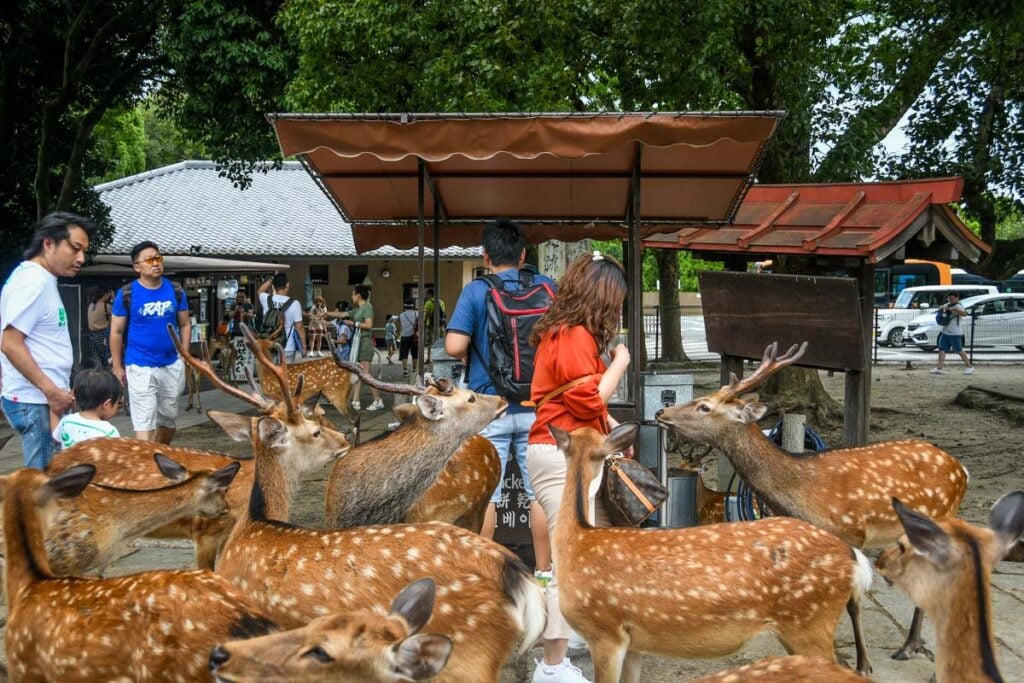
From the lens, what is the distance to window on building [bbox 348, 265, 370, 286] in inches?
1075

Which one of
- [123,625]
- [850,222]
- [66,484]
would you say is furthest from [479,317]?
[850,222]

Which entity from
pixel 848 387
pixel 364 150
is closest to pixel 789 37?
pixel 848 387

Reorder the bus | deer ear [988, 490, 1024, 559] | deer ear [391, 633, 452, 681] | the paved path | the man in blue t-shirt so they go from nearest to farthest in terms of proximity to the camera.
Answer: deer ear [391, 633, 452, 681] → deer ear [988, 490, 1024, 559] → the paved path → the man in blue t-shirt → the bus

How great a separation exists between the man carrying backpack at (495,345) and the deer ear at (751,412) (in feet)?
3.68

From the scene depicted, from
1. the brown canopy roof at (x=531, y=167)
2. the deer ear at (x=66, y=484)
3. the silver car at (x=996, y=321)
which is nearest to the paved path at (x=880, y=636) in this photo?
the deer ear at (x=66, y=484)

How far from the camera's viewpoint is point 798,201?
28.8ft

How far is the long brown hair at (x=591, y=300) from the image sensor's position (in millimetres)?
4059

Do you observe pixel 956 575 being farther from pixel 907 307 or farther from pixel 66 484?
pixel 907 307

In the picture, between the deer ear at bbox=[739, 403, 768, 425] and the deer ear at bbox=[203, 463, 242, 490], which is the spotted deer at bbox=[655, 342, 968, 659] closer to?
the deer ear at bbox=[739, 403, 768, 425]

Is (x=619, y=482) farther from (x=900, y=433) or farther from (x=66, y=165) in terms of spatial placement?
(x=66, y=165)

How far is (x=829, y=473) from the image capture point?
4.88m

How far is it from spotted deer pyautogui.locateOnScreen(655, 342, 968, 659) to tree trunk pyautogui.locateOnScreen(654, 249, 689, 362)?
14231 millimetres

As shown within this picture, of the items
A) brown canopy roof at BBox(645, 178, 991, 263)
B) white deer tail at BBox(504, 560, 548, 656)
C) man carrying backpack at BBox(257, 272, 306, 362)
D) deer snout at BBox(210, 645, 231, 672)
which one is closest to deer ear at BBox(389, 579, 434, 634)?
deer snout at BBox(210, 645, 231, 672)

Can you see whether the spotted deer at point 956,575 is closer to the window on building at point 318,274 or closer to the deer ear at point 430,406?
the deer ear at point 430,406
